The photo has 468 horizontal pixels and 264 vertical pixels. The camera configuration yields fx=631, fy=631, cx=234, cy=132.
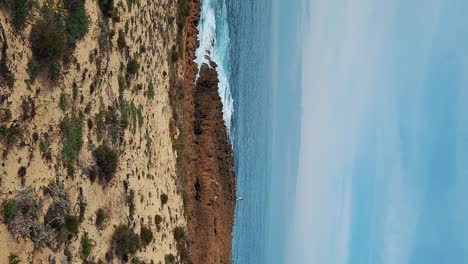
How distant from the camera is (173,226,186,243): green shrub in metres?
36.4

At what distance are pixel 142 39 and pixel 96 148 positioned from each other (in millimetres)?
7882

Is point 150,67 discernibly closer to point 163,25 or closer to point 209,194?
point 163,25

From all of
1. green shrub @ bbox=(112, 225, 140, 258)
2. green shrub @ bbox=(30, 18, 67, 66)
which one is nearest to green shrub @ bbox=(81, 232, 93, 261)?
green shrub @ bbox=(112, 225, 140, 258)

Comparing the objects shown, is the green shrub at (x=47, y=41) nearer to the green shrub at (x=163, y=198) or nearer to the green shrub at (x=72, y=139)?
the green shrub at (x=72, y=139)

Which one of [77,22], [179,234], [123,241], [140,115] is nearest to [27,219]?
[123,241]

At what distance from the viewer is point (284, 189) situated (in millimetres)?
84312

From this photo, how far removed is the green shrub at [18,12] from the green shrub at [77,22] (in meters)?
2.88

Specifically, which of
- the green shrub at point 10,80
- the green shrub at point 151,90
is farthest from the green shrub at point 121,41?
the green shrub at point 10,80

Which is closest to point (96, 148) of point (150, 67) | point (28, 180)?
point (28, 180)

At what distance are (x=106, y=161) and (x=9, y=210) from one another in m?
6.90

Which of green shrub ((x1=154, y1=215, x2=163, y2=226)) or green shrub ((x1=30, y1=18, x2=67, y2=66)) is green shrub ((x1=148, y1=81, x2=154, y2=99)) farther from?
green shrub ((x1=30, y1=18, x2=67, y2=66))

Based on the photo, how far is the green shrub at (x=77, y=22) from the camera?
84.5 ft

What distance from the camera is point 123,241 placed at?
29.5m

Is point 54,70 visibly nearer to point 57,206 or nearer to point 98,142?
point 98,142
